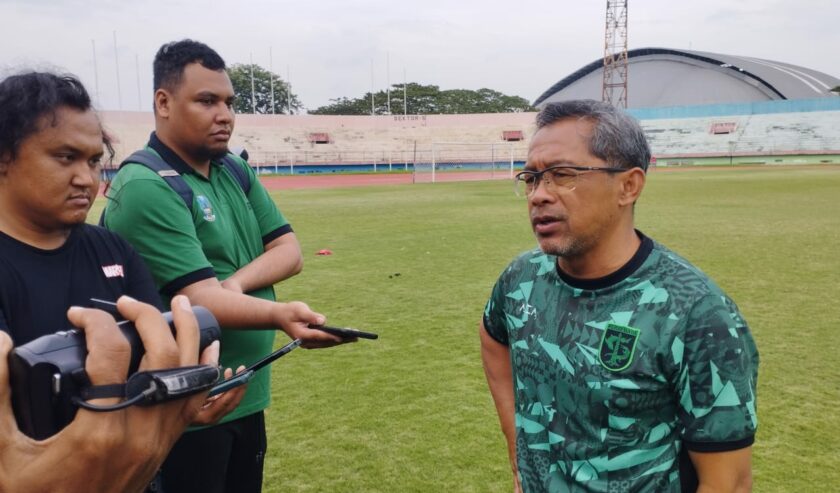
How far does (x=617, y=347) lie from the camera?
181 centimetres

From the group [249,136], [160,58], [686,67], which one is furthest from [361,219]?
[686,67]

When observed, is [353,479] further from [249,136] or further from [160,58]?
[249,136]

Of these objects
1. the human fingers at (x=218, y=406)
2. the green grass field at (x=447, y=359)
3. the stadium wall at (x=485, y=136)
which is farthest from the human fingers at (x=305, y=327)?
the stadium wall at (x=485, y=136)

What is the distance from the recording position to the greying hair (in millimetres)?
1941

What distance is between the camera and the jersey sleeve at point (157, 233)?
6.91 feet

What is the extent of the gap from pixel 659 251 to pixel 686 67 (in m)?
77.3

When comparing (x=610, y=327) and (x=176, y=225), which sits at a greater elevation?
(x=176, y=225)

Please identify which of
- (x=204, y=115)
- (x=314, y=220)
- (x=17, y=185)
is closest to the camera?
(x=17, y=185)

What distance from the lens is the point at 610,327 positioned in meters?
1.83

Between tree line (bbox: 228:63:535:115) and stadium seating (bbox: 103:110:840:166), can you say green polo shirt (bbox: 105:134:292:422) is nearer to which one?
stadium seating (bbox: 103:110:840:166)

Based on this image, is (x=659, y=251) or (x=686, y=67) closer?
(x=659, y=251)

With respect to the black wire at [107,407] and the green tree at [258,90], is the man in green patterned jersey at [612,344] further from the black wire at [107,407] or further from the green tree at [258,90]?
the green tree at [258,90]

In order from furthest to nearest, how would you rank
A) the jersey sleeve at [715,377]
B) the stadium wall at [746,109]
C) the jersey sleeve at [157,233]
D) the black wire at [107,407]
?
the stadium wall at [746,109], the jersey sleeve at [157,233], the jersey sleeve at [715,377], the black wire at [107,407]

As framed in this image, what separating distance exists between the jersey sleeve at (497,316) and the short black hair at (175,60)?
4.64 ft
